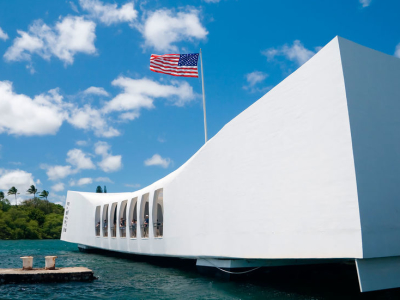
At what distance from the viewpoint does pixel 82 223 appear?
94.3 ft

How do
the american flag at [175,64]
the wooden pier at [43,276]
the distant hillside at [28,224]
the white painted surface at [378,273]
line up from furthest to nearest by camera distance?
the distant hillside at [28,224]
the american flag at [175,64]
the wooden pier at [43,276]
the white painted surface at [378,273]

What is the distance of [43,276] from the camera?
1230cm

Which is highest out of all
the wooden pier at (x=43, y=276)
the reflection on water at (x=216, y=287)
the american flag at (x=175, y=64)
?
the american flag at (x=175, y=64)

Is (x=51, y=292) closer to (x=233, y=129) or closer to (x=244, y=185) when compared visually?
(x=244, y=185)

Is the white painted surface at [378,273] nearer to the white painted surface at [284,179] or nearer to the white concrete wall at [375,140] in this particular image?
the white concrete wall at [375,140]

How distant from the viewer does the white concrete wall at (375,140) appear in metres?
7.32

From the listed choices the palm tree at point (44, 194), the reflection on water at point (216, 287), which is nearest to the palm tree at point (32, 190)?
the palm tree at point (44, 194)

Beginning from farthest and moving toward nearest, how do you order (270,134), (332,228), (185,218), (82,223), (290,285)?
(82,223), (185,218), (290,285), (270,134), (332,228)

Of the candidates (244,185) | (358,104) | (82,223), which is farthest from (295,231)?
(82,223)

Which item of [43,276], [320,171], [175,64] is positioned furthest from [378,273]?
[175,64]

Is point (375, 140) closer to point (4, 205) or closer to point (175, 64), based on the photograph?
point (175, 64)

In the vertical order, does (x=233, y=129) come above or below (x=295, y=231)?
above

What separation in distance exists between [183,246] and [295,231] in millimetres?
6069

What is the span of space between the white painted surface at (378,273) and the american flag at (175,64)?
1082 cm
